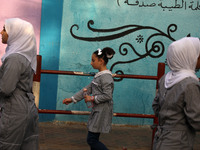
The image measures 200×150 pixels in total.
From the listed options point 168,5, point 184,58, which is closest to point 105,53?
point 184,58

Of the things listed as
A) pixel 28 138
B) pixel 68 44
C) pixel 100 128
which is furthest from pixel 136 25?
pixel 28 138

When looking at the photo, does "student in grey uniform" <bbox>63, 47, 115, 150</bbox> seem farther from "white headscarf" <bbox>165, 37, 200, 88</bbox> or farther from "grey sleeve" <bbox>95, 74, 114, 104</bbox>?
"white headscarf" <bbox>165, 37, 200, 88</bbox>

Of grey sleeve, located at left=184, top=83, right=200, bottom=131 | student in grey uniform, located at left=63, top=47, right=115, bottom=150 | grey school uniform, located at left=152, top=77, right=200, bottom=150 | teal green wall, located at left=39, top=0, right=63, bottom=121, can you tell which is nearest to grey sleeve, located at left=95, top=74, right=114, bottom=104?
student in grey uniform, located at left=63, top=47, right=115, bottom=150

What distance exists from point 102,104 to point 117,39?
2602 millimetres

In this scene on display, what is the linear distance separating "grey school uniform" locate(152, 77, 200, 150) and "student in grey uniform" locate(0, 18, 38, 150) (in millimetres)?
1075

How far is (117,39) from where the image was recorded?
6.37 m

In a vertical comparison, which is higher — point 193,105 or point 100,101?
point 193,105

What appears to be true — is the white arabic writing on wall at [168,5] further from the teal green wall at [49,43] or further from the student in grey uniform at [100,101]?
the student in grey uniform at [100,101]

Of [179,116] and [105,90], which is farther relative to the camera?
[105,90]

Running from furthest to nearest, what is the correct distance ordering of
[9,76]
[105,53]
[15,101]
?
1. [105,53]
2. [15,101]
3. [9,76]

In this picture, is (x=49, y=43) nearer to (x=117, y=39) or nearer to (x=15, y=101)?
(x=117, y=39)

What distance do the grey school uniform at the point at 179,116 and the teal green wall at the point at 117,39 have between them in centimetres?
369

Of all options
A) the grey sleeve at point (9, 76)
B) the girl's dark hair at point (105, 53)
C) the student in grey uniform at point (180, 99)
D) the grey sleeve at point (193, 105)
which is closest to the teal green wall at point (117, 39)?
the girl's dark hair at point (105, 53)

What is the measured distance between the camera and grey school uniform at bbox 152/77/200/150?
245 centimetres
